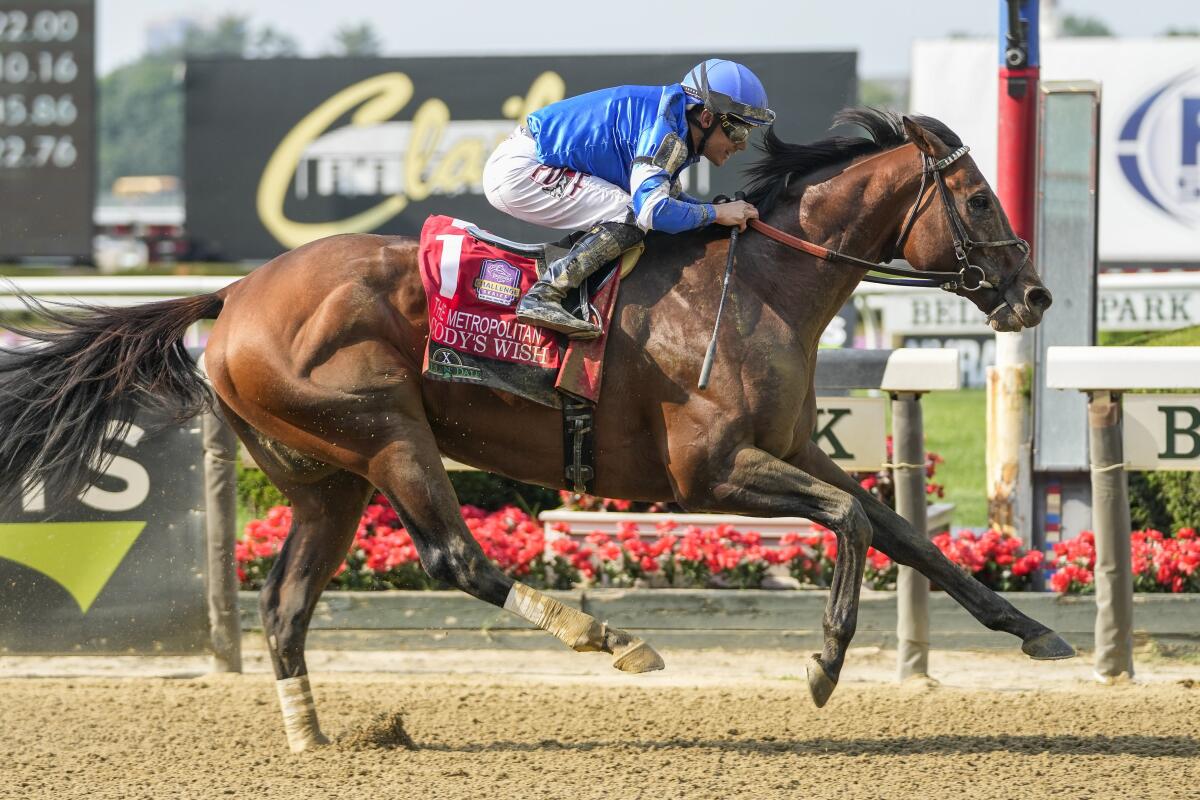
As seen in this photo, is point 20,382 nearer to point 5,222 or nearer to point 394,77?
point 5,222

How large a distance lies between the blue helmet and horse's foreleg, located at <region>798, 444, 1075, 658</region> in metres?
1.08

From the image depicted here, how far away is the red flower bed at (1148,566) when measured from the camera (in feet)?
20.1

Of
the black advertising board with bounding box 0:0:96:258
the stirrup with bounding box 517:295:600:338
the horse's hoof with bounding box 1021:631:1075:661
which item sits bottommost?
the horse's hoof with bounding box 1021:631:1075:661

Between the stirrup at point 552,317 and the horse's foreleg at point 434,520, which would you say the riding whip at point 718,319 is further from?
the horse's foreleg at point 434,520

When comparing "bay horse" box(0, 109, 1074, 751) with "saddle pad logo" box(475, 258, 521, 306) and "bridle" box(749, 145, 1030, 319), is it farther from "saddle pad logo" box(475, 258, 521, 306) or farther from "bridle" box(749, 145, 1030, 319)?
"saddle pad logo" box(475, 258, 521, 306)

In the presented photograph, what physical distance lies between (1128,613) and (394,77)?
28.6ft

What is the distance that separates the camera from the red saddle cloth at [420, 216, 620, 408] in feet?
15.3

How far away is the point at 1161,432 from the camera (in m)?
5.71

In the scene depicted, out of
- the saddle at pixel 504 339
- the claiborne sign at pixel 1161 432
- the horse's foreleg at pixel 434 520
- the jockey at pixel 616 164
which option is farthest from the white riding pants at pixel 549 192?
the claiborne sign at pixel 1161 432

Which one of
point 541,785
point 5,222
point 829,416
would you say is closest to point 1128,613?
point 829,416

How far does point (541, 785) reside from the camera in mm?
4441

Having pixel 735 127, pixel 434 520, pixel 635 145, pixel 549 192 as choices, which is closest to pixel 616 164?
pixel 635 145

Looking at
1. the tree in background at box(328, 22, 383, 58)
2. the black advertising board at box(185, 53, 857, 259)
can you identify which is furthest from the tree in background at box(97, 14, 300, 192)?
the black advertising board at box(185, 53, 857, 259)

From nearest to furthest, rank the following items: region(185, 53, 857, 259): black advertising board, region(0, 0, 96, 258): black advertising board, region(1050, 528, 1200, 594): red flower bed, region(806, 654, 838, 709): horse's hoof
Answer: region(806, 654, 838, 709): horse's hoof, region(1050, 528, 1200, 594): red flower bed, region(0, 0, 96, 258): black advertising board, region(185, 53, 857, 259): black advertising board
